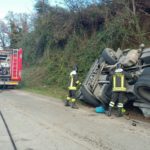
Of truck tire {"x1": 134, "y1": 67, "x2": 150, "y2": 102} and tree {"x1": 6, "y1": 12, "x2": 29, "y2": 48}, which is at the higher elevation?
tree {"x1": 6, "y1": 12, "x2": 29, "y2": 48}

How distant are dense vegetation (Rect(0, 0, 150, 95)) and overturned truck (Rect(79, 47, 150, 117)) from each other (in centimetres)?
336

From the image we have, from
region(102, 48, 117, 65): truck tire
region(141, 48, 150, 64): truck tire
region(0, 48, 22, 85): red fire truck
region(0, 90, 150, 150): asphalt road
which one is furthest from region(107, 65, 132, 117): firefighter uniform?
region(0, 48, 22, 85): red fire truck

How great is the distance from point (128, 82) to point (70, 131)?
12.2 feet

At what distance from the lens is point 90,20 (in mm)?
20703

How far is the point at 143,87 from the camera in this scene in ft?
32.8

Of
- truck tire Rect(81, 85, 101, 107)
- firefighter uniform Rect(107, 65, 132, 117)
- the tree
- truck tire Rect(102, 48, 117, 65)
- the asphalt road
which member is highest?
the tree

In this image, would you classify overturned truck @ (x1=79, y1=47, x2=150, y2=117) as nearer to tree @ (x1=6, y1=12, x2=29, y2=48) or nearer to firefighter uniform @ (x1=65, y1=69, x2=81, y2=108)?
firefighter uniform @ (x1=65, y1=69, x2=81, y2=108)

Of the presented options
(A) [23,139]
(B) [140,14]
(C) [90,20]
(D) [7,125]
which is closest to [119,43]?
(B) [140,14]

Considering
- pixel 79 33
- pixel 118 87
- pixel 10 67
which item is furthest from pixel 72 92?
pixel 10 67

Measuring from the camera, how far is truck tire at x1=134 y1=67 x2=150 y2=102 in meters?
9.84

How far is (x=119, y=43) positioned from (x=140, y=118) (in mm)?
7419

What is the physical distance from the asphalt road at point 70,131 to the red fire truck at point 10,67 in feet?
34.0

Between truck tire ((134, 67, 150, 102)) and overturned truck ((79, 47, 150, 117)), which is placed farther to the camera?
overturned truck ((79, 47, 150, 117))

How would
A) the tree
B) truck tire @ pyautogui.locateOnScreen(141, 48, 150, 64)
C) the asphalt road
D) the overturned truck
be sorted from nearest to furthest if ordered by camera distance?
the asphalt road
the overturned truck
truck tire @ pyautogui.locateOnScreen(141, 48, 150, 64)
the tree
